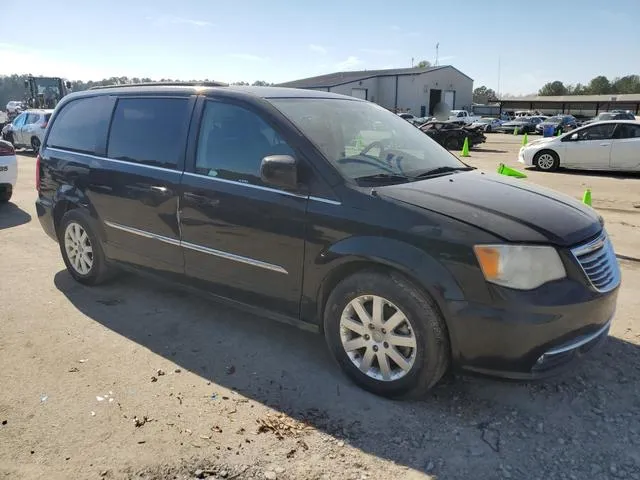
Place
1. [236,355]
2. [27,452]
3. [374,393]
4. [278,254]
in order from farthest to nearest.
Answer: [236,355], [278,254], [374,393], [27,452]

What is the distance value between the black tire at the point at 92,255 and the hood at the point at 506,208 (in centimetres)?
303

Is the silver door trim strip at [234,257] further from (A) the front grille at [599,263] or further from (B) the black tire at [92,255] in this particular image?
(A) the front grille at [599,263]

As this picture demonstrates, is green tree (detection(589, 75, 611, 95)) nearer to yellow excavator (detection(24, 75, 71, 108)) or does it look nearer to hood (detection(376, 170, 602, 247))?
yellow excavator (detection(24, 75, 71, 108))

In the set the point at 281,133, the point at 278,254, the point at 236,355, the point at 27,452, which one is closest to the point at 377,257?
the point at 278,254

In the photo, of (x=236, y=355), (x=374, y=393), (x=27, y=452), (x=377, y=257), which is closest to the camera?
(x=27, y=452)

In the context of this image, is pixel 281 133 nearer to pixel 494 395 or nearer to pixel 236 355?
pixel 236 355

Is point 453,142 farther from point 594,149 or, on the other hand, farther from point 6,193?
point 6,193

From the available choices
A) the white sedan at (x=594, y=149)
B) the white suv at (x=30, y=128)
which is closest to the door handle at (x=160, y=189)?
the white sedan at (x=594, y=149)

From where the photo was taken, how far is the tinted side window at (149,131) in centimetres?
419

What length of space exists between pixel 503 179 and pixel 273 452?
8.31 ft

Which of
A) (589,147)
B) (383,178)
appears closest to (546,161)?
(589,147)

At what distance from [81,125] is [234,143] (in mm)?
2146

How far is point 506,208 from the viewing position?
318 cm

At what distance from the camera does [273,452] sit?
9.25 feet
